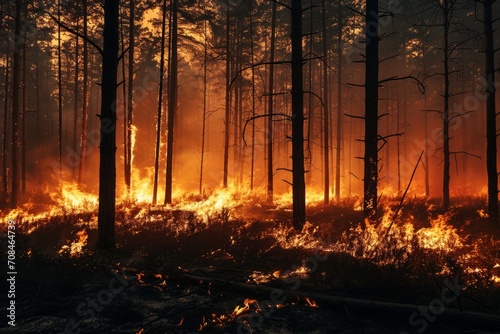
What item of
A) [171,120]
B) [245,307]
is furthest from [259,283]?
[171,120]

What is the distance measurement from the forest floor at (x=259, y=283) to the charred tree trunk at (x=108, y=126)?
0.65 meters

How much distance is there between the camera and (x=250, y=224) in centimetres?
1069

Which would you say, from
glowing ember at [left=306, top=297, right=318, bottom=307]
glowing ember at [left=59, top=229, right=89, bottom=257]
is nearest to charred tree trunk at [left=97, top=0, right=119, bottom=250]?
glowing ember at [left=59, top=229, right=89, bottom=257]

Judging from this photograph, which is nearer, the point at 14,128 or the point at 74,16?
the point at 14,128

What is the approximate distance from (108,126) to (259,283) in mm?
4649

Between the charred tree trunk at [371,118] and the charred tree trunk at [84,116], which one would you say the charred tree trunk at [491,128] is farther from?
the charred tree trunk at [84,116]

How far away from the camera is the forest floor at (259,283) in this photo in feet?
14.7

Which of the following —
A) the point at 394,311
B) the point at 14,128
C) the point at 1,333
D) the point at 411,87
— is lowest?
the point at 1,333

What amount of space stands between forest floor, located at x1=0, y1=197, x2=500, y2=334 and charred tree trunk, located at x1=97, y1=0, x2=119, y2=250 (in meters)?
0.65

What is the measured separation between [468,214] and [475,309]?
8.59m

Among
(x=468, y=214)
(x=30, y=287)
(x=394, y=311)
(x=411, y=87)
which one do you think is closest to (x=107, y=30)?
(x=30, y=287)

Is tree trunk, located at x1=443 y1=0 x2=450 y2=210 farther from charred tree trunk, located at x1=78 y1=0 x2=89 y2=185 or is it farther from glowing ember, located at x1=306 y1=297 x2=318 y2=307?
charred tree trunk, located at x1=78 y1=0 x2=89 y2=185

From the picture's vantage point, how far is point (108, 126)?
7770 mm

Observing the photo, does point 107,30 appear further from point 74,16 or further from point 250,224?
point 74,16
